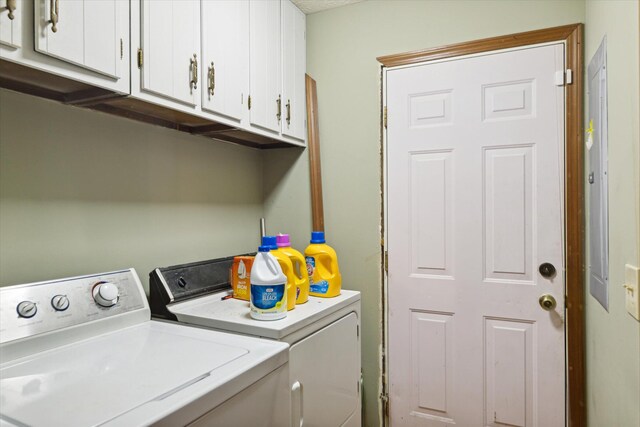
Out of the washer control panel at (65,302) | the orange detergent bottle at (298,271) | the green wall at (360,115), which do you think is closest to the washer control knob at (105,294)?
the washer control panel at (65,302)

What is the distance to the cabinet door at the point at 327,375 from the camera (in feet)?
4.85

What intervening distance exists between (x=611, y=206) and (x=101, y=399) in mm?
1615

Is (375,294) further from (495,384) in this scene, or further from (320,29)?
(320,29)

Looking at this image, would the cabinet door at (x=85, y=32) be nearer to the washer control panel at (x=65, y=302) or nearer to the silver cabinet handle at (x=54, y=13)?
the silver cabinet handle at (x=54, y=13)

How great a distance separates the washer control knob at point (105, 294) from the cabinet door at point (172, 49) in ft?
2.33

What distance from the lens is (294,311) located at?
1.63 meters

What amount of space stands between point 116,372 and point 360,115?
1819 mm

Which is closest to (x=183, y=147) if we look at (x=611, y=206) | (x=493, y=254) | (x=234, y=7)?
(x=234, y=7)

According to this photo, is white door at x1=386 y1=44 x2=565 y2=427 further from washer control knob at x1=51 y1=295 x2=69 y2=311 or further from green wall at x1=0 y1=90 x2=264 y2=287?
washer control knob at x1=51 y1=295 x2=69 y2=311

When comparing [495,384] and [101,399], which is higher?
[101,399]

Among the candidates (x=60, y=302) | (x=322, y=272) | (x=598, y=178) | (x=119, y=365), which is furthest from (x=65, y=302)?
(x=598, y=178)

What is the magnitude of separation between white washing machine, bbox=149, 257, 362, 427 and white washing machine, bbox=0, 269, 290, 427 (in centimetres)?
8

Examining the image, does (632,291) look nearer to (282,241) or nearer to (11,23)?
(282,241)

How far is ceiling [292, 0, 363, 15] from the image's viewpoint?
235 centimetres
